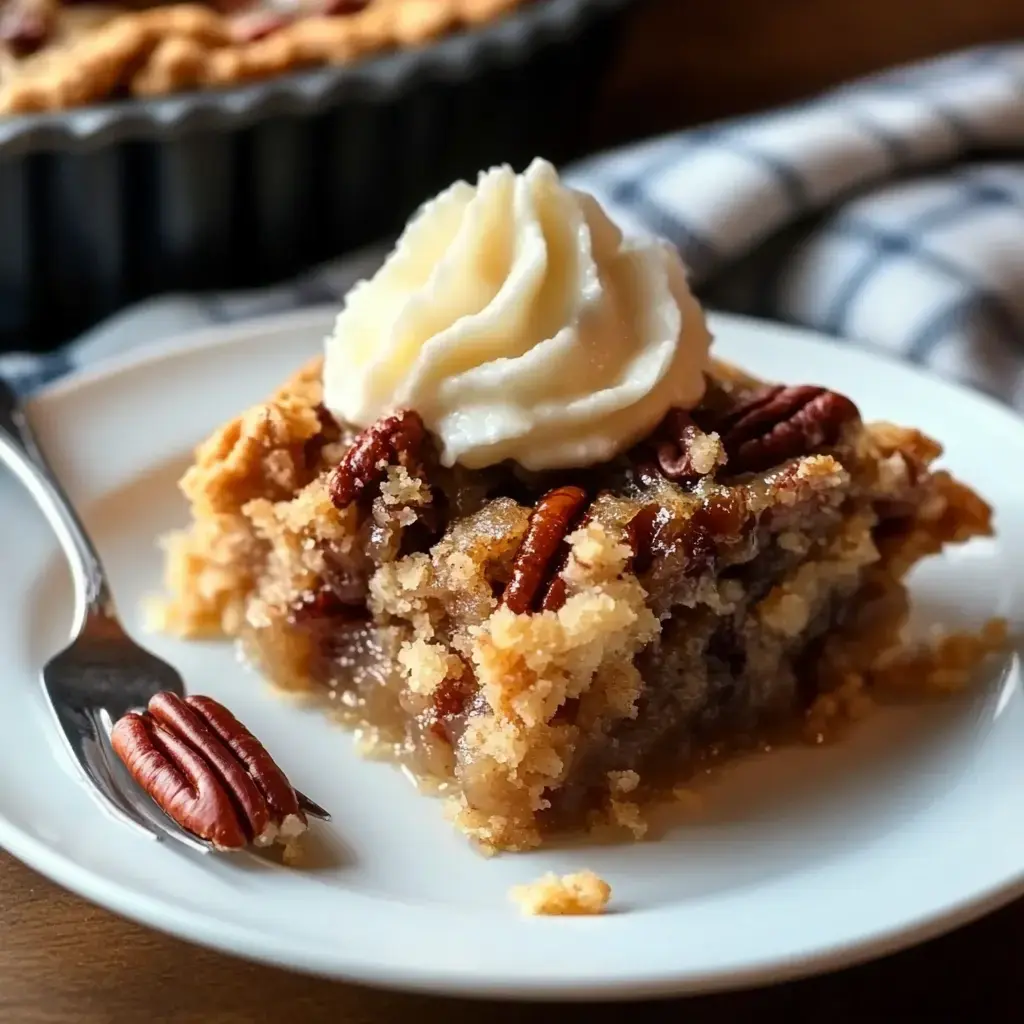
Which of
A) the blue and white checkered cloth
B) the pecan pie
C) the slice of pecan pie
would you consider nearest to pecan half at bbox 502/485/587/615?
the slice of pecan pie

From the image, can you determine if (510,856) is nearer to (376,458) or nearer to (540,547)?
(540,547)

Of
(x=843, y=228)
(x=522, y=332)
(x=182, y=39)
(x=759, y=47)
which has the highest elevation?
(x=522, y=332)

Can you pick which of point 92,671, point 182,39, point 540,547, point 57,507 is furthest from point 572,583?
point 182,39

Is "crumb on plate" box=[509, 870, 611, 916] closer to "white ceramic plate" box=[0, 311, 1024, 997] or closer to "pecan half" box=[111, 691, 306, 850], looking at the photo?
"white ceramic plate" box=[0, 311, 1024, 997]

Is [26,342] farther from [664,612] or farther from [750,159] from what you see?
[664,612]

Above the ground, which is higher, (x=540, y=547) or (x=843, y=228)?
(x=540, y=547)

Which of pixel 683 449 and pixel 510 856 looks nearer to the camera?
pixel 510 856

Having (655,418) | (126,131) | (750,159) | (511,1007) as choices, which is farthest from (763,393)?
(126,131)
